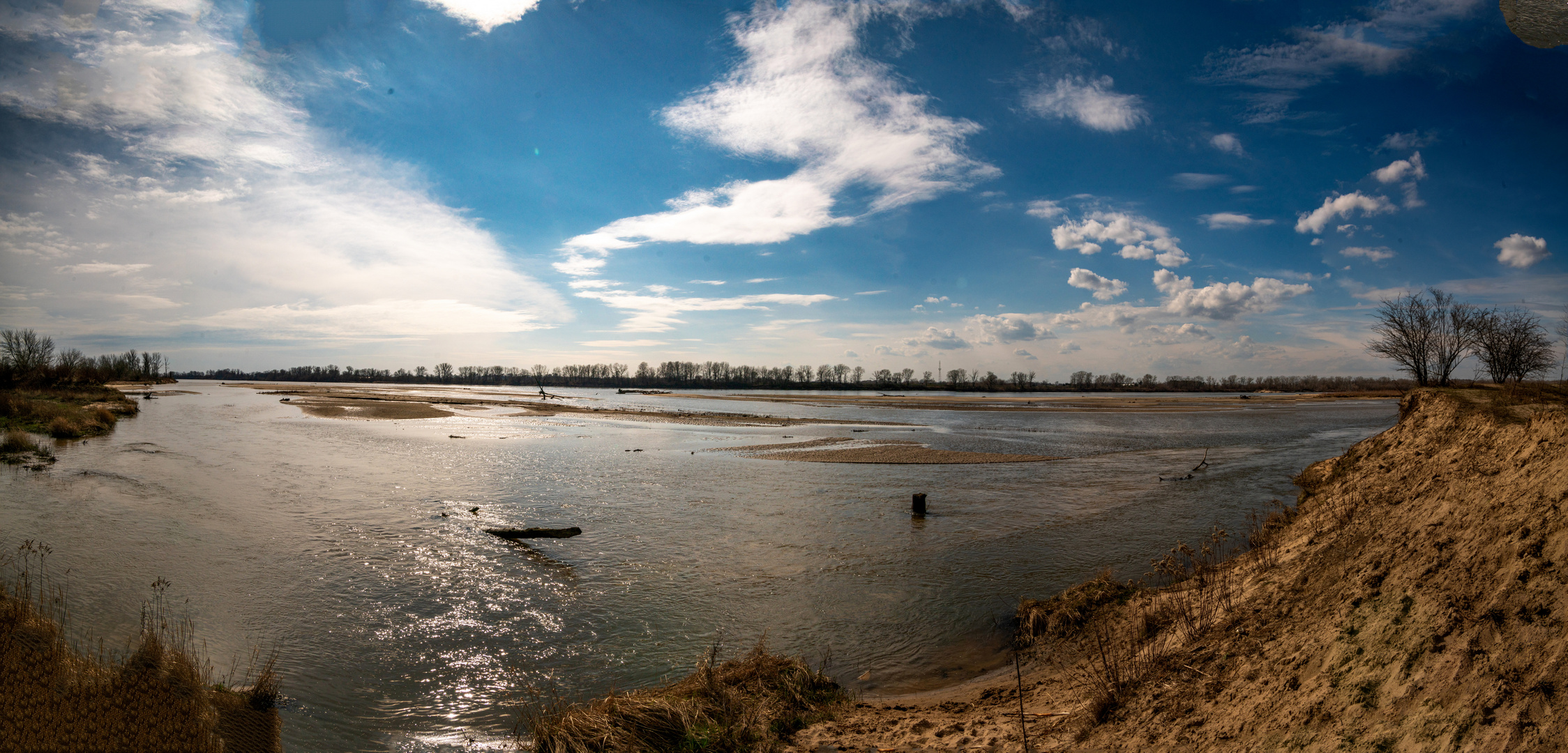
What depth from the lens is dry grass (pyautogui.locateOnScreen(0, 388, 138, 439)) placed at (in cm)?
3325

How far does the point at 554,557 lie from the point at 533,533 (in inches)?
66.4

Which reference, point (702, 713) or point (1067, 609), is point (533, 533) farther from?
point (1067, 609)

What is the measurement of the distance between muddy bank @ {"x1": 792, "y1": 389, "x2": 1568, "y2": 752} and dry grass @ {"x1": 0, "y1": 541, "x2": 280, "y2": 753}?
6.45 meters

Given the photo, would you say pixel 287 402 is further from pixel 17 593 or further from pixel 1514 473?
pixel 1514 473

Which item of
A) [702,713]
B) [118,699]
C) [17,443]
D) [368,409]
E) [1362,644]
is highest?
[1362,644]

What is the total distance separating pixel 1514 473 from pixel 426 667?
13008 mm

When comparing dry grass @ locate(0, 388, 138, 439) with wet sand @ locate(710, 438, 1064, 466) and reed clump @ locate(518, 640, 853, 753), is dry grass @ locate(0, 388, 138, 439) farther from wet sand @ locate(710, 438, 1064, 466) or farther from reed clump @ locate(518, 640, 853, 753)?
reed clump @ locate(518, 640, 853, 753)

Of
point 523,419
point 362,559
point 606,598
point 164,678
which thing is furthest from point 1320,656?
point 523,419

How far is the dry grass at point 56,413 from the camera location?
3325 centimetres

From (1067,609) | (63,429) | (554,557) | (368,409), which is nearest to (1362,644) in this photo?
(1067,609)

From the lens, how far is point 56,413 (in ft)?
121

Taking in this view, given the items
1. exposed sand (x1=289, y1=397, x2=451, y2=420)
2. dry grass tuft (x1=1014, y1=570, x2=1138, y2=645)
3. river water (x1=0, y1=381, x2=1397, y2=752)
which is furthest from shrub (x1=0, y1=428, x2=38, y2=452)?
dry grass tuft (x1=1014, y1=570, x2=1138, y2=645)

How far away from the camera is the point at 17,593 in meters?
9.30

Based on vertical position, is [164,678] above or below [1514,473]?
below
